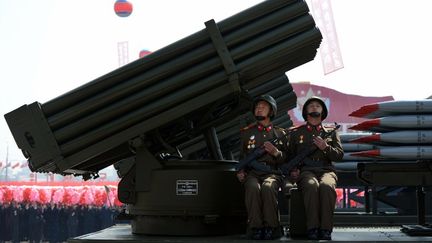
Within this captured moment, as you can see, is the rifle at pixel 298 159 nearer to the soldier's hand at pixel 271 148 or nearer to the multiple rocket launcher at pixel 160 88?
the soldier's hand at pixel 271 148

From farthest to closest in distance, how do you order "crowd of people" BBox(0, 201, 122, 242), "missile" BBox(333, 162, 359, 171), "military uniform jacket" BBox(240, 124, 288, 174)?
1. "crowd of people" BBox(0, 201, 122, 242)
2. "missile" BBox(333, 162, 359, 171)
3. "military uniform jacket" BBox(240, 124, 288, 174)

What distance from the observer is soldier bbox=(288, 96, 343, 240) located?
5254 millimetres

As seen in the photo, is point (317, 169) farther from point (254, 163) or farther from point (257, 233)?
point (257, 233)

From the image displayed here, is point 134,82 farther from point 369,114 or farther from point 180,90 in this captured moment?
point 369,114

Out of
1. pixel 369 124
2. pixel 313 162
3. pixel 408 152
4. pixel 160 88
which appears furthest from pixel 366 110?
pixel 160 88

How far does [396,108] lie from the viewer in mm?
Result: 6641

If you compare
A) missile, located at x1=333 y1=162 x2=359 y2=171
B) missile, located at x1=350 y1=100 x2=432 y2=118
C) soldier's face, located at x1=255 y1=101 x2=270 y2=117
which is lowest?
missile, located at x1=333 y1=162 x2=359 y2=171

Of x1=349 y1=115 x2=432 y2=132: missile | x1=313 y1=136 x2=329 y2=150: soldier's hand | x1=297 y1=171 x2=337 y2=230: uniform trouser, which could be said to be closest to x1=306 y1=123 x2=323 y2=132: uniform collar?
x1=313 y1=136 x2=329 y2=150: soldier's hand

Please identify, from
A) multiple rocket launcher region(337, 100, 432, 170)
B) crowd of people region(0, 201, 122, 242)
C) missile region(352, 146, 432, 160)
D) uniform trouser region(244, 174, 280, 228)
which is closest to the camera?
uniform trouser region(244, 174, 280, 228)

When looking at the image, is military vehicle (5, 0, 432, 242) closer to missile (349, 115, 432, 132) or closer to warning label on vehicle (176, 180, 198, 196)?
warning label on vehicle (176, 180, 198, 196)

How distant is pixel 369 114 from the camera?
689 cm

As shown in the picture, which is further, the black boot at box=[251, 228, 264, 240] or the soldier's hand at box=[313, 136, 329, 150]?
the soldier's hand at box=[313, 136, 329, 150]

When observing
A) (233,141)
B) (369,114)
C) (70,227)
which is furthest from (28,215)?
(369,114)

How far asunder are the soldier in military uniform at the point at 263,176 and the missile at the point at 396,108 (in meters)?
1.34
